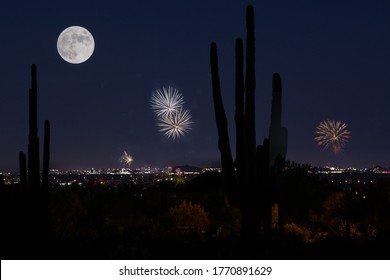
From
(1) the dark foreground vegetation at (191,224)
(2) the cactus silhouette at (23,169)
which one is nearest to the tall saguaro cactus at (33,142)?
(1) the dark foreground vegetation at (191,224)

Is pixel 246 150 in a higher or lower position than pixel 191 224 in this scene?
higher

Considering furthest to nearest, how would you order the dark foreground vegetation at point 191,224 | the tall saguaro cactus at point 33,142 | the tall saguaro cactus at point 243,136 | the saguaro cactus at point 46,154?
the saguaro cactus at point 46,154, the tall saguaro cactus at point 33,142, the tall saguaro cactus at point 243,136, the dark foreground vegetation at point 191,224

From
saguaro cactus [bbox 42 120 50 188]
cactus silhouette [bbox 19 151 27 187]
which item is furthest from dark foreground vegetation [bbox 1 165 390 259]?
saguaro cactus [bbox 42 120 50 188]

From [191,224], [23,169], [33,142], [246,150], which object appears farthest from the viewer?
[191,224]

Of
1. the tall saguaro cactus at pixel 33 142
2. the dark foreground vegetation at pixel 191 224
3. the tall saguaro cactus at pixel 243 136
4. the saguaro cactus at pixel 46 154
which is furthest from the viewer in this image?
the saguaro cactus at pixel 46 154

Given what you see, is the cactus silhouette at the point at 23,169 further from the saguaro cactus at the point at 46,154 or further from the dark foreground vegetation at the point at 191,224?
the saguaro cactus at the point at 46,154

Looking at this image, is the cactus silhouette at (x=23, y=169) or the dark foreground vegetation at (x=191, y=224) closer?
the dark foreground vegetation at (x=191, y=224)

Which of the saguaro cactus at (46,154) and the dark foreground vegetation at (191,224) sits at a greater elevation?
the saguaro cactus at (46,154)

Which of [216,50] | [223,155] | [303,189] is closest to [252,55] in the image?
[216,50]

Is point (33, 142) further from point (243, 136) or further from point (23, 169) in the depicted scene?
point (243, 136)

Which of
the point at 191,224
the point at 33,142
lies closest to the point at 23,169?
the point at 33,142
